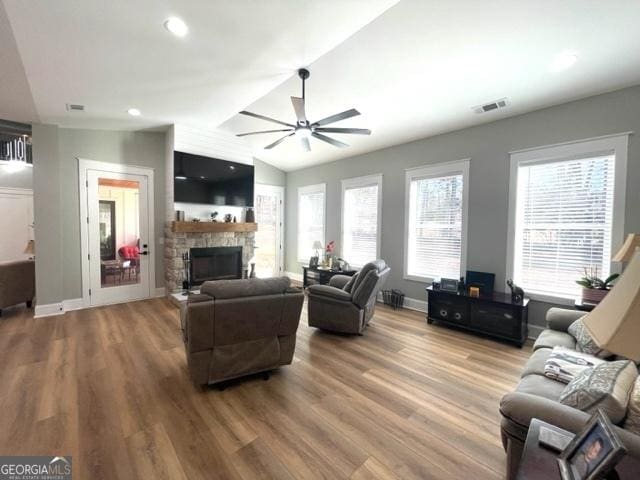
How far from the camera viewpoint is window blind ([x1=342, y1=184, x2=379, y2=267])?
560 centimetres

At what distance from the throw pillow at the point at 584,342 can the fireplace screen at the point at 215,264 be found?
527cm

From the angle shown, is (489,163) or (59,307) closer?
(489,163)

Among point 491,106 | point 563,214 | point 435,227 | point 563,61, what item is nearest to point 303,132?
point 491,106

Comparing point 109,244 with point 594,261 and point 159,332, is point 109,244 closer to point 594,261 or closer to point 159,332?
point 159,332

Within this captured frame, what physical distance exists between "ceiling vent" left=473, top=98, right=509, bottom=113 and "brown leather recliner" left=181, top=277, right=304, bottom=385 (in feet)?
11.2

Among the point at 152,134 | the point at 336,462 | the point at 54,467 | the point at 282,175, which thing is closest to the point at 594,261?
the point at 336,462

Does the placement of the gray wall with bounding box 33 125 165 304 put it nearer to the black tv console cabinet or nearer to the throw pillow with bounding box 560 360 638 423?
the black tv console cabinet

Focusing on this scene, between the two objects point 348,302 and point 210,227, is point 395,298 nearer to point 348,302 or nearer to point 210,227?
point 348,302

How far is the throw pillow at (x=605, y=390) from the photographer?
1300mm

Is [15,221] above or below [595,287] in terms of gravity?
above

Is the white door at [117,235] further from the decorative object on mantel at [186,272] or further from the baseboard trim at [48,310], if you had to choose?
the decorative object on mantel at [186,272]

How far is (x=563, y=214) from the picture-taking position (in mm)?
3477

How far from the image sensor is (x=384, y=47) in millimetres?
2855

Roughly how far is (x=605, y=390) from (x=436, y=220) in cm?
354
